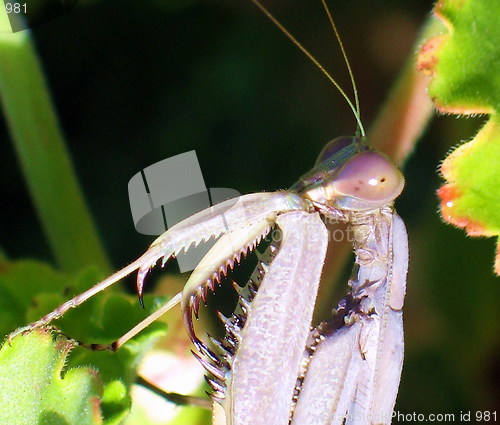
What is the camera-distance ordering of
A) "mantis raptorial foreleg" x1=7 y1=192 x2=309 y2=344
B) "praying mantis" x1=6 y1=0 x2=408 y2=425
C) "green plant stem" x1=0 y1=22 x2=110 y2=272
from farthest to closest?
"green plant stem" x1=0 y1=22 x2=110 y2=272
"praying mantis" x1=6 y1=0 x2=408 y2=425
"mantis raptorial foreleg" x1=7 y1=192 x2=309 y2=344

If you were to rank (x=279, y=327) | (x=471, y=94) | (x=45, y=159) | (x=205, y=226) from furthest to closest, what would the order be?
(x=45, y=159) → (x=471, y=94) → (x=279, y=327) → (x=205, y=226)

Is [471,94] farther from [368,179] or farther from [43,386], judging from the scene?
[43,386]

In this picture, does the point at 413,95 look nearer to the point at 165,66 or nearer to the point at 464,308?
the point at 464,308

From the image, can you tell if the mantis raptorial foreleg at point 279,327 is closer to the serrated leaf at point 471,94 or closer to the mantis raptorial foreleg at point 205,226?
the mantis raptorial foreleg at point 205,226

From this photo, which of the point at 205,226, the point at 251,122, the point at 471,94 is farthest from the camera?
the point at 251,122

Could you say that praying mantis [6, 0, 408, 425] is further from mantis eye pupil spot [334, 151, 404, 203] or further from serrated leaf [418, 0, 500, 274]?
serrated leaf [418, 0, 500, 274]

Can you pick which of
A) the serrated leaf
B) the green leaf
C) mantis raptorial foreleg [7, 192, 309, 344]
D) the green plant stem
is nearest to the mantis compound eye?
mantis raptorial foreleg [7, 192, 309, 344]

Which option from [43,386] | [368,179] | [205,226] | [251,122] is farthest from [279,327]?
[251,122]
